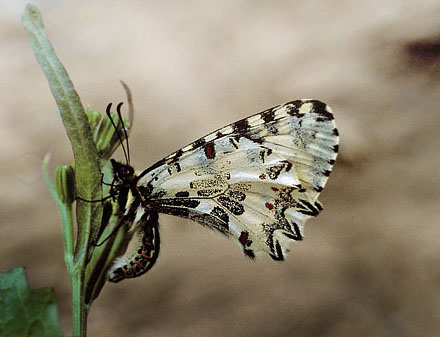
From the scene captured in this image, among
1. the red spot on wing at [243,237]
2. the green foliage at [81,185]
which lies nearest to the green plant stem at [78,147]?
the green foliage at [81,185]

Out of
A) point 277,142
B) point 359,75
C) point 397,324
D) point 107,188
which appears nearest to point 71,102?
point 107,188

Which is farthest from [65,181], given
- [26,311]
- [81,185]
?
[26,311]

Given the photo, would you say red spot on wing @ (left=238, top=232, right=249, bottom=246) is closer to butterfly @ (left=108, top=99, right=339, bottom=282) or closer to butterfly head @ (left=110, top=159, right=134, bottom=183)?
butterfly @ (left=108, top=99, right=339, bottom=282)

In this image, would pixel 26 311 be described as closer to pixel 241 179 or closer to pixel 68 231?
pixel 68 231

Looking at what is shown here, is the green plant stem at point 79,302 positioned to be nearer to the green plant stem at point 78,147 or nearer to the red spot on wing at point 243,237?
the green plant stem at point 78,147

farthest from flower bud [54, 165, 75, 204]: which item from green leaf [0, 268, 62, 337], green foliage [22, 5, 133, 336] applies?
green leaf [0, 268, 62, 337]

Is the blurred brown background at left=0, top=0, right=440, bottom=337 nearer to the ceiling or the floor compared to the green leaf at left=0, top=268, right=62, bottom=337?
nearer to the ceiling

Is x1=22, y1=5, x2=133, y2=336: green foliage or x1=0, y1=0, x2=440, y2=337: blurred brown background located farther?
x1=0, y1=0, x2=440, y2=337: blurred brown background

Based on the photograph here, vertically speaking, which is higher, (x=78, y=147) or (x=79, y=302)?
(x=78, y=147)
